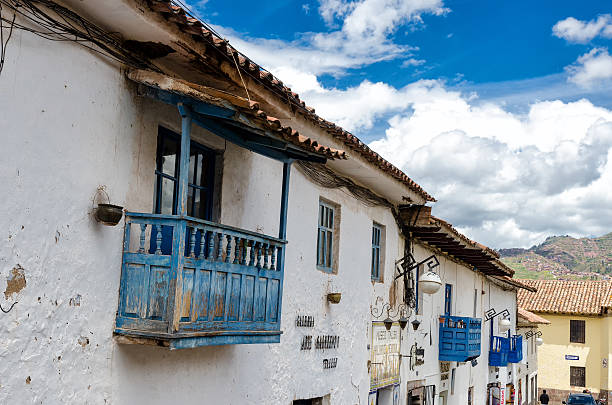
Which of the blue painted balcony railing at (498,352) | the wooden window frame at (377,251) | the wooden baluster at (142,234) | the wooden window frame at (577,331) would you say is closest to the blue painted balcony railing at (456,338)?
the wooden window frame at (377,251)

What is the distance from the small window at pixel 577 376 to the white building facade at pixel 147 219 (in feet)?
113

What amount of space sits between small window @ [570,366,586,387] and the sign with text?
29.9m

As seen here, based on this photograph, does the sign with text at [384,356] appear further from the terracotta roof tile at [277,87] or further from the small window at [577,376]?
the small window at [577,376]

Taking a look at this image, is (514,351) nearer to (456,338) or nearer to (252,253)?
(456,338)

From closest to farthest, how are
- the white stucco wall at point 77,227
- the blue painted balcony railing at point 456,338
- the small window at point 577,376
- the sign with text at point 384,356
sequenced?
the white stucco wall at point 77,227 < the sign with text at point 384,356 < the blue painted balcony railing at point 456,338 < the small window at point 577,376

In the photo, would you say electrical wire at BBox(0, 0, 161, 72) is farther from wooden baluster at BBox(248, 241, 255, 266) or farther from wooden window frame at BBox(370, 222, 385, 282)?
wooden window frame at BBox(370, 222, 385, 282)

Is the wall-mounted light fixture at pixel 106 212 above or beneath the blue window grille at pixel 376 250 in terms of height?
beneath

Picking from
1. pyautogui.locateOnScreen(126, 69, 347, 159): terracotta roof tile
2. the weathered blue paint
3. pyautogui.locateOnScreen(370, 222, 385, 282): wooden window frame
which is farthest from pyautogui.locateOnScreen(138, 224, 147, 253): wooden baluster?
pyautogui.locateOnScreen(370, 222, 385, 282): wooden window frame

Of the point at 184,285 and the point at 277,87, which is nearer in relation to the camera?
the point at 184,285

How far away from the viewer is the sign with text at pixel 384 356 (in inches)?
469

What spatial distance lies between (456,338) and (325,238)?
755 centimetres

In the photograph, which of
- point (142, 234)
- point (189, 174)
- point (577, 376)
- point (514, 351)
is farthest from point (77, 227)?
point (577, 376)

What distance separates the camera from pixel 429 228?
1349cm

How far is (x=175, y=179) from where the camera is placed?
6.52 m
